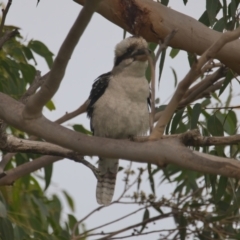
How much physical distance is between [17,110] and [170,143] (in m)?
0.53

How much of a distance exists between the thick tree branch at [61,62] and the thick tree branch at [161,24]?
28.6 inches

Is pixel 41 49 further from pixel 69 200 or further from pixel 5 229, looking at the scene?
pixel 69 200

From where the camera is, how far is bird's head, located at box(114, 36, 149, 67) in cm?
391

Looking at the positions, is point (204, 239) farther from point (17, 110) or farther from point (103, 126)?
point (17, 110)

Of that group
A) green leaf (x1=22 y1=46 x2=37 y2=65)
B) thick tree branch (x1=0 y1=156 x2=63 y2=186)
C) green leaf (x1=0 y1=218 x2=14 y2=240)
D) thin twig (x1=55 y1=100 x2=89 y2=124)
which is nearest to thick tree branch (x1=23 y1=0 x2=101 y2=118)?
green leaf (x1=0 y1=218 x2=14 y2=240)

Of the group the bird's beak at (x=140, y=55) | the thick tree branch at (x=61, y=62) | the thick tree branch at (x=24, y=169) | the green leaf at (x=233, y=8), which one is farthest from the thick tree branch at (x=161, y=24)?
the thick tree branch at (x=24, y=169)

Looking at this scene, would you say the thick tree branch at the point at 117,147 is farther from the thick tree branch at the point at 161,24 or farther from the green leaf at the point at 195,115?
the green leaf at the point at 195,115

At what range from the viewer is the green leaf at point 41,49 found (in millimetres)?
4484

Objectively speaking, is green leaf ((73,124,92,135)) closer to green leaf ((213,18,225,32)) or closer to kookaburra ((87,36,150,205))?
kookaburra ((87,36,150,205))

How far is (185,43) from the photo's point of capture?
129 inches

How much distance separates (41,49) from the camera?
14.9ft

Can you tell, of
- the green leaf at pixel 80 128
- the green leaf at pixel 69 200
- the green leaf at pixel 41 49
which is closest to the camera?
the green leaf at pixel 41 49

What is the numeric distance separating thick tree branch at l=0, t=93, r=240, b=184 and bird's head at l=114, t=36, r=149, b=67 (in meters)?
1.15

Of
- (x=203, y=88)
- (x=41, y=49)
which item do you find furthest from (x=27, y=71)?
(x=203, y=88)
